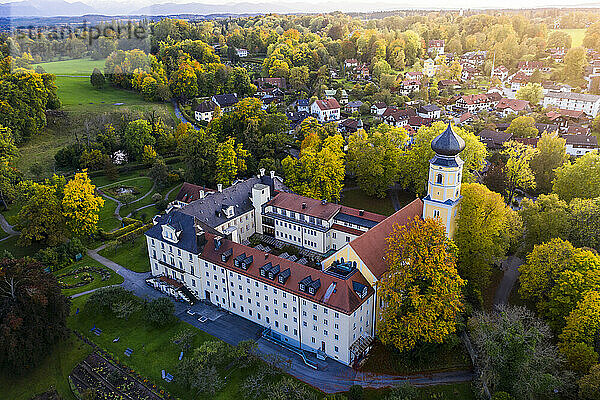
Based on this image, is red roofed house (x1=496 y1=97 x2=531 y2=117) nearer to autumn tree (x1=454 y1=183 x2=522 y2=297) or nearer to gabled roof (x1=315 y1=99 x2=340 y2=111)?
gabled roof (x1=315 y1=99 x2=340 y2=111)

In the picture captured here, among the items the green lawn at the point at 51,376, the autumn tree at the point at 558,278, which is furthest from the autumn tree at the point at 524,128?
the green lawn at the point at 51,376

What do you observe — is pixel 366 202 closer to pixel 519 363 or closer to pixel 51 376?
pixel 519 363

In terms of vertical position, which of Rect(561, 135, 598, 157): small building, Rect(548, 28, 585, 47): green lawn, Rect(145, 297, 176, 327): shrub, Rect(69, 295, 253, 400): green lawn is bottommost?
Rect(69, 295, 253, 400): green lawn

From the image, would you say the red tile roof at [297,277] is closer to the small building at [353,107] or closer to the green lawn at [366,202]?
the green lawn at [366,202]

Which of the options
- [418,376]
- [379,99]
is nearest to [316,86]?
[379,99]

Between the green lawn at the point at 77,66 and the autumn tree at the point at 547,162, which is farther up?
the green lawn at the point at 77,66

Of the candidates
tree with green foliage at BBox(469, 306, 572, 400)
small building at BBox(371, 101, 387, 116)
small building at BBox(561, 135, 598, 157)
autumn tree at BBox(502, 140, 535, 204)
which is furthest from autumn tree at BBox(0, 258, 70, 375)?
small building at BBox(371, 101, 387, 116)
